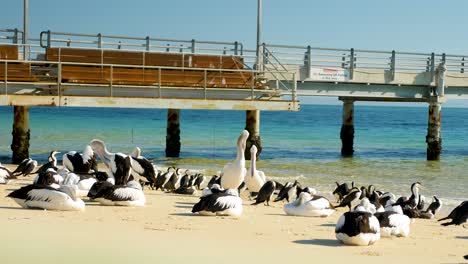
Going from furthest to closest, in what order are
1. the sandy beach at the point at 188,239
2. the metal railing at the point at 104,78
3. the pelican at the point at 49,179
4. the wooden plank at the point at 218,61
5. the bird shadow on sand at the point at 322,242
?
the wooden plank at the point at 218,61, the metal railing at the point at 104,78, the pelican at the point at 49,179, the bird shadow on sand at the point at 322,242, the sandy beach at the point at 188,239

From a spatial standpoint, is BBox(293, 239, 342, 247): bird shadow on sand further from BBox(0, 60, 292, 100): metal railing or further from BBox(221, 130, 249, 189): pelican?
BBox(0, 60, 292, 100): metal railing

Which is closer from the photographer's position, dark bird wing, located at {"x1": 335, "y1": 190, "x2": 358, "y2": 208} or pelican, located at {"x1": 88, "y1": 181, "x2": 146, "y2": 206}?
pelican, located at {"x1": 88, "y1": 181, "x2": 146, "y2": 206}

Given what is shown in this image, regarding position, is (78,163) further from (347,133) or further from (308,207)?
(347,133)

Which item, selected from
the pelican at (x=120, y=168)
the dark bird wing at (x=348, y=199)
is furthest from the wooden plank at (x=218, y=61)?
the dark bird wing at (x=348, y=199)

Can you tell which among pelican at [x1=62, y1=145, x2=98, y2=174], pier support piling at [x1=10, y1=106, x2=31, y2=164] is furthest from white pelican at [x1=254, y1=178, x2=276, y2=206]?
pier support piling at [x1=10, y1=106, x2=31, y2=164]

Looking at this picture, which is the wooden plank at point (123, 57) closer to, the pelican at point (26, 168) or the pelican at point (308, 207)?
the pelican at point (26, 168)

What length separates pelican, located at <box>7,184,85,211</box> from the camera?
15938mm

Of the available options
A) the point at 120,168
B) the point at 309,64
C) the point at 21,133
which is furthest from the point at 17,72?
the point at 309,64

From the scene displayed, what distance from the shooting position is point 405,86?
137 ft

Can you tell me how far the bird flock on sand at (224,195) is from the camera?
1443 cm

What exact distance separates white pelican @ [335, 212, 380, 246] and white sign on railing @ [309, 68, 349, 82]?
81.5ft

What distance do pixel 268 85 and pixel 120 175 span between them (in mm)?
16373

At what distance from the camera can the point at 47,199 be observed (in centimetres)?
1600

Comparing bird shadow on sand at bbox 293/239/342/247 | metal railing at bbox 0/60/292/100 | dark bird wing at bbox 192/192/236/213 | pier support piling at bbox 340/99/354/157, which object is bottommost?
pier support piling at bbox 340/99/354/157
